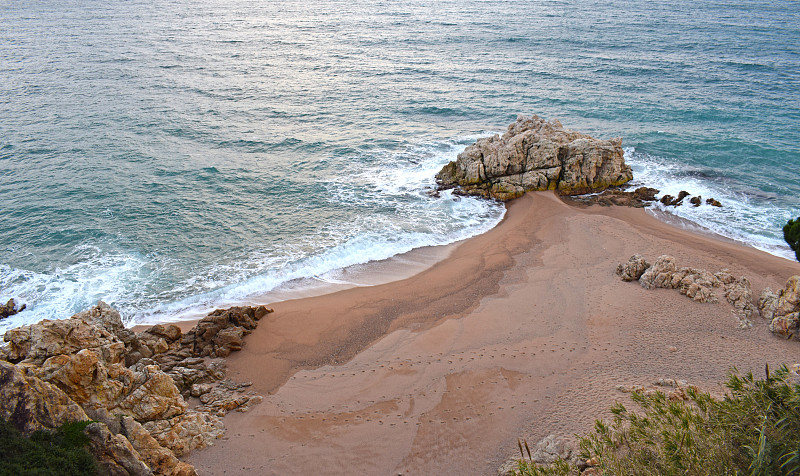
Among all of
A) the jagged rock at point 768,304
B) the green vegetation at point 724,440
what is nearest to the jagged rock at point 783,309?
the jagged rock at point 768,304

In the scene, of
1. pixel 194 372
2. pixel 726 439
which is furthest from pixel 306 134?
pixel 726 439

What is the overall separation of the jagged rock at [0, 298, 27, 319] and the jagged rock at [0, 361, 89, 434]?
1037cm

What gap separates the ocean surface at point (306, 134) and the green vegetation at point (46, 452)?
944 centimetres

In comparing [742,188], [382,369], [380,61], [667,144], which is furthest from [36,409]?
[380,61]

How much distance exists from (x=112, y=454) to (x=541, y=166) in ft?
84.7

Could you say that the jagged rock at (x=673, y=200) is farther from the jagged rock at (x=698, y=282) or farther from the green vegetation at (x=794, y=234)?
the green vegetation at (x=794, y=234)

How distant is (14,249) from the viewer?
2231 centimetres

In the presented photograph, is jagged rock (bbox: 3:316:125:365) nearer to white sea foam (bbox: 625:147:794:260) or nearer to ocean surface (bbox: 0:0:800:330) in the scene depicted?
ocean surface (bbox: 0:0:800:330)

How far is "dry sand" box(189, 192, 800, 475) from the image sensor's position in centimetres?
1250

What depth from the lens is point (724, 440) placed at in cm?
811

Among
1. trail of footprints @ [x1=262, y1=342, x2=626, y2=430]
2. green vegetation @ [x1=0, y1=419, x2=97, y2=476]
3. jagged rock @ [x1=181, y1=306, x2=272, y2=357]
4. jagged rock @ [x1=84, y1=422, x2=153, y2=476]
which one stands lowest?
trail of footprints @ [x1=262, y1=342, x2=626, y2=430]

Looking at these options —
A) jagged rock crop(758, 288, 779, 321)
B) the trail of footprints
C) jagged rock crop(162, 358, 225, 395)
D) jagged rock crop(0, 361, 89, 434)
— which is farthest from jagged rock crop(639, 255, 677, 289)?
jagged rock crop(0, 361, 89, 434)

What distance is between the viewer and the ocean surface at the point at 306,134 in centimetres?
2252

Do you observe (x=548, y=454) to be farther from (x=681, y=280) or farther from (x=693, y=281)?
(x=693, y=281)
